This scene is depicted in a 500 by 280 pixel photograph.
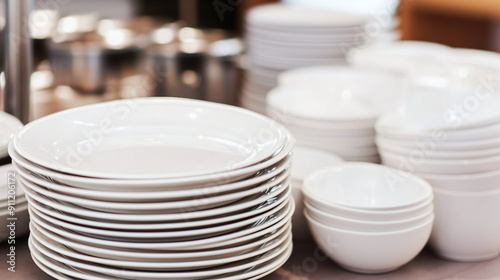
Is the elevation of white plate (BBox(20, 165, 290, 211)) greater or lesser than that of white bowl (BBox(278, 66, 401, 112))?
greater

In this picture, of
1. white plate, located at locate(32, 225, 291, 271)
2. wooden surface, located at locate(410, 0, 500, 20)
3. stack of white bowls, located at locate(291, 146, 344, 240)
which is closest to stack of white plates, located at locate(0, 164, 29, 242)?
white plate, located at locate(32, 225, 291, 271)

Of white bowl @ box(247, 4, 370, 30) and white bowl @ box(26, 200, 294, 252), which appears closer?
white bowl @ box(26, 200, 294, 252)

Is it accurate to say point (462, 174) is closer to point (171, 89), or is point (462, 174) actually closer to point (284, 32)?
point (284, 32)

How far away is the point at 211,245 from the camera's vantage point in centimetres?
76

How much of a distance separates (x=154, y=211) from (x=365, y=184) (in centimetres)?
35

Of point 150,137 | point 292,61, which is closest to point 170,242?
point 150,137

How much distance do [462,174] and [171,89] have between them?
45.3 inches

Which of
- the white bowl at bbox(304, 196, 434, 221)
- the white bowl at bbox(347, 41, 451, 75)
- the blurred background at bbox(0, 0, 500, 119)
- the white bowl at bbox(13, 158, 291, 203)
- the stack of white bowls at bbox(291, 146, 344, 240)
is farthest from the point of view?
the blurred background at bbox(0, 0, 500, 119)

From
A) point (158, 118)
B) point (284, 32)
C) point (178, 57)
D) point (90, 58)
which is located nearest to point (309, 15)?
point (284, 32)

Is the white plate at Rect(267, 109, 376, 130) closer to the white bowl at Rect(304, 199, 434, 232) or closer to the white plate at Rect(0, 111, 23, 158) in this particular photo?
the white bowl at Rect(304, 199, 434, 232)

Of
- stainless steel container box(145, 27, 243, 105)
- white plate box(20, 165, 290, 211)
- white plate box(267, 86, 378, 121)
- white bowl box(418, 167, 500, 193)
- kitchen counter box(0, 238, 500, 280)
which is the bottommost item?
stainless steel container box(145, 27, 243, 105)

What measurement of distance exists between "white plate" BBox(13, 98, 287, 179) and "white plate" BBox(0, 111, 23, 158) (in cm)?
8

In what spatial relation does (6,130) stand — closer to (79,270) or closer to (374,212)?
(79,270)

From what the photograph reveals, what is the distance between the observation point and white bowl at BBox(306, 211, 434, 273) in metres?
0.85
